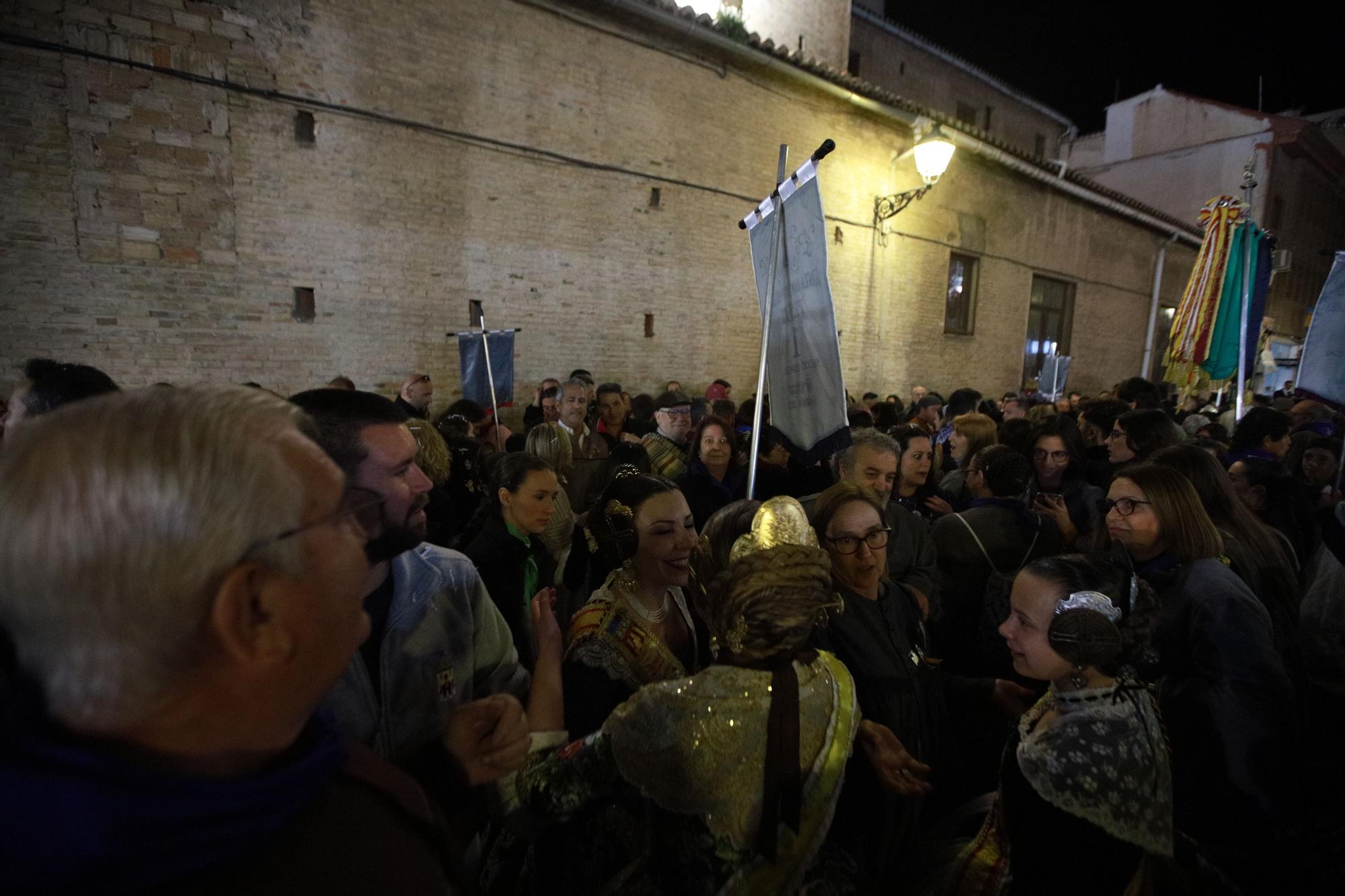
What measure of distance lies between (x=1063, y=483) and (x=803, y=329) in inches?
98.1

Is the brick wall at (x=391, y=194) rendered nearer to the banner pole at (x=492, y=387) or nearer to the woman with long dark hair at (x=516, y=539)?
the banner pole at (x=492, y=387)

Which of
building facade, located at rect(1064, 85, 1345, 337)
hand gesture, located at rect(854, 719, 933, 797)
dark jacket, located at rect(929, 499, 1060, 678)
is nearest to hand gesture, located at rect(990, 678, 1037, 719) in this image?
hand gesture, located at rect(854, 719, 933, 797)

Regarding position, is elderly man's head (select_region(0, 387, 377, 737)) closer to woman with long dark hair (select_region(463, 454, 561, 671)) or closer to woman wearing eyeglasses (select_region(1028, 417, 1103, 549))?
woman with long dark hair (select_region(463, 454, 561, 671))

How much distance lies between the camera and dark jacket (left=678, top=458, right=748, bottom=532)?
14.9 feet

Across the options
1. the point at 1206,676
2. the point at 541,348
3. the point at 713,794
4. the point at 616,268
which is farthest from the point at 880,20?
the point at 713,794

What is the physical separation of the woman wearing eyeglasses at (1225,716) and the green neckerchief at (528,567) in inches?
106

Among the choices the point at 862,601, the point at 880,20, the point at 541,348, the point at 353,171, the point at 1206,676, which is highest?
→ the point at 880,20

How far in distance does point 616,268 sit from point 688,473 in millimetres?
6150

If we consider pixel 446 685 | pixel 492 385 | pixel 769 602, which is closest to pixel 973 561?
pixel 769 602

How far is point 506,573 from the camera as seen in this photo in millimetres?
3055

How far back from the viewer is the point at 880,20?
1778cm

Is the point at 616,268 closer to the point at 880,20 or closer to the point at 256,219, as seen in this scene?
the point at 256,219

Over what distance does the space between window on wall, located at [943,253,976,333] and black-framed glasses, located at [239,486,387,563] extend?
1567 cm

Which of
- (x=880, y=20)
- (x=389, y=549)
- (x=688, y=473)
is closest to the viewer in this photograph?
(x=389, y=549)
